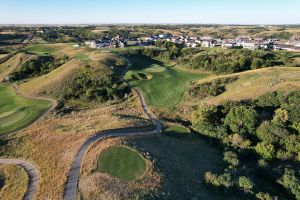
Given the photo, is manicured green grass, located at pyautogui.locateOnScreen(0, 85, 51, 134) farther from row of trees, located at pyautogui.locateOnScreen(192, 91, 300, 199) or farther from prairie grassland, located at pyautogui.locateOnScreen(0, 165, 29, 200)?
row of trees, located at pyautogui.locateOnScreen(192, 91, 300, 199)

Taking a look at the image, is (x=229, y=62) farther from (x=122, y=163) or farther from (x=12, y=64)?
(x=12, y=64)

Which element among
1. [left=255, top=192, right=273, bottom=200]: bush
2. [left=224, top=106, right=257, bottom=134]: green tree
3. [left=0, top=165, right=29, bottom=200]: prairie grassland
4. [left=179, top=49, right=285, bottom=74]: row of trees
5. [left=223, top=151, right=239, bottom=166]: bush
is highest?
[left=179, top=49, right=285, bottom=74]: row of trees

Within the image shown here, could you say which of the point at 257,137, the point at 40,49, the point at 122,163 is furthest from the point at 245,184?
the point at 40,49

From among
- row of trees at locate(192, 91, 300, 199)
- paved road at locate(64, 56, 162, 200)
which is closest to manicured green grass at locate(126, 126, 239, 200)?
row of trees at locate(192, 91, 300, 199)

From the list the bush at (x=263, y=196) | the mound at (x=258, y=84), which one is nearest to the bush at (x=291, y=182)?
the bush at (x=263, y=196)

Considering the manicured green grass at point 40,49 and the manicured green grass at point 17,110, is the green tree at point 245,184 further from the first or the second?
the manicured green grass at point 40,49

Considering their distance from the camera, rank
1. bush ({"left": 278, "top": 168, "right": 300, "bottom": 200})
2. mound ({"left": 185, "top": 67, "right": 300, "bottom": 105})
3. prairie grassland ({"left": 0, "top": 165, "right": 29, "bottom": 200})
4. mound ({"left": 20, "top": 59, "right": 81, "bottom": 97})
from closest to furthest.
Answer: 1. prairie grassland ({"left": 0, "top": 165, "right": 29, "bottom": 200})
2. bush ({"left": 278, "top": 168, "right": 300, "bottom": 200})
3. mound ({"left": 185, "top": 67, "right": 300, "bottom": 105})
4. mound ({"left": 20, "top": 59, "right": 81, "bottom": 97})

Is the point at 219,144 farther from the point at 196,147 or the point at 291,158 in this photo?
the point at 291,158
